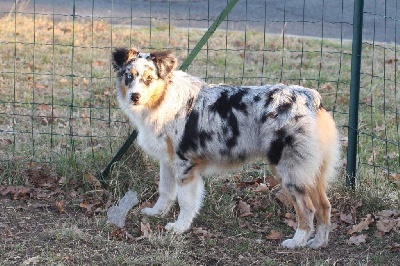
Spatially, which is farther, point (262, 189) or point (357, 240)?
point (262, 189)

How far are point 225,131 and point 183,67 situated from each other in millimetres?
866

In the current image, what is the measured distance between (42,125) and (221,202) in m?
2.70

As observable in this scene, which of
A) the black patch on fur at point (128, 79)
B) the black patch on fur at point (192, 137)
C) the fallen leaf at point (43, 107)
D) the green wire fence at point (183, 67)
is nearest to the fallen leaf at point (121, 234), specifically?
the black patch on fur at point (192, 137)

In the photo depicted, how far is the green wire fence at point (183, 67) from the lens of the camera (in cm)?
648

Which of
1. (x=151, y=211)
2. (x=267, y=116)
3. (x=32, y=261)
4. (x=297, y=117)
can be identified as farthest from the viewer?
(x=151, y=211)

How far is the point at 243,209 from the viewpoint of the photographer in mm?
5934

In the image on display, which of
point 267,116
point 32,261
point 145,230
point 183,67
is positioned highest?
point 183,67

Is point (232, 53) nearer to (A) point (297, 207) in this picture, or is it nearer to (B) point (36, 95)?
(B) point (36, 95)

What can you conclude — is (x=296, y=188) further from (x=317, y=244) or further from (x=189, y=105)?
(x=189, y=105)

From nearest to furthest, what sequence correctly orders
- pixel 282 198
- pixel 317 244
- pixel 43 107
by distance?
pixel 317 244 → pixel 282 198 → pixel 43 107

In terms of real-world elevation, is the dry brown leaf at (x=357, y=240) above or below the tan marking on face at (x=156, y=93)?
below

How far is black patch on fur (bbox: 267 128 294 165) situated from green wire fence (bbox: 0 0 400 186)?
117 cm

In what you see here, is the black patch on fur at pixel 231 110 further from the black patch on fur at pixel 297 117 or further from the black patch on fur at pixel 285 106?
the black patch on fur at pixel 297 117

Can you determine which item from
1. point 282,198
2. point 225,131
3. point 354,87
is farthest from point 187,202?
point 354,87
